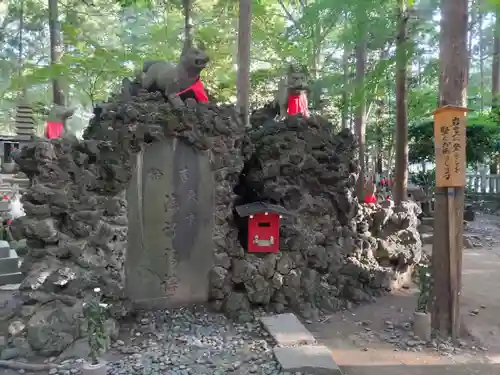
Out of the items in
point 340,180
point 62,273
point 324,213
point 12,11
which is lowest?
point 62,273

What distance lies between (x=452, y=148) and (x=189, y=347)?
14.8 ft

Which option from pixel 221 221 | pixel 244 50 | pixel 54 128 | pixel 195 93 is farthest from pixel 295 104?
pixel 54 128

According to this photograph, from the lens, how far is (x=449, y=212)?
6.18 metres

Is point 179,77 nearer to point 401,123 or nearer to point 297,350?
point 297,350

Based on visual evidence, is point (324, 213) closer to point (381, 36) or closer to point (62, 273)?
point (62, 273)

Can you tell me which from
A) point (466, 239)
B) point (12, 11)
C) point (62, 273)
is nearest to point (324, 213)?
point (62, 273)

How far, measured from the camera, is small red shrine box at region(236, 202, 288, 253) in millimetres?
6816

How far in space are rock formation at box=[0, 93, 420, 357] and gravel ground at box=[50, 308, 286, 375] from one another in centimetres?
36

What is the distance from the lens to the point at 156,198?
20.9ft

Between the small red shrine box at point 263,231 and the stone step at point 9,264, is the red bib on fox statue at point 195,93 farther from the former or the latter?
the stone step at point 9,264

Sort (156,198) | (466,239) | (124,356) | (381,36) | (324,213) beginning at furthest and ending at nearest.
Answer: (466,239)
(381,36)
(324,213)
(156,198)
(124,356)

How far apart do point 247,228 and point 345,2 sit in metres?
4.60

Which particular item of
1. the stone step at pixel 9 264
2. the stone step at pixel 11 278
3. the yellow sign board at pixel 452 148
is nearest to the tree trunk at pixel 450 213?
the yellow sign board at pixel 452 148

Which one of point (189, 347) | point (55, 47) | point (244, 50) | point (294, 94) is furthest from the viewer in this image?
point (55, 47)
